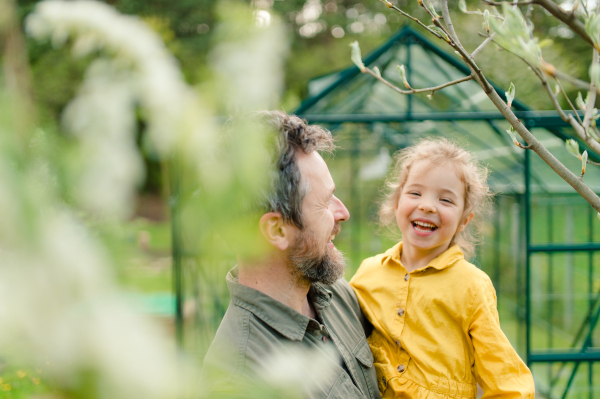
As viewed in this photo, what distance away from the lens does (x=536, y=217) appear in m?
8.13

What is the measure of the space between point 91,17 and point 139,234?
0.12m

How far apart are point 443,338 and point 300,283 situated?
1.72ft

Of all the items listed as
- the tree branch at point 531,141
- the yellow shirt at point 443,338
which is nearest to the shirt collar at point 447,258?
the yellow shirt at point 443,338

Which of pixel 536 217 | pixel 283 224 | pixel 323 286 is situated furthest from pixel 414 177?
pixel 536 217

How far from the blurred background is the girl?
41cm

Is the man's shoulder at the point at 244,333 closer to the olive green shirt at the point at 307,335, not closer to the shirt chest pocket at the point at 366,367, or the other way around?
the olive green shirt at the point at 307,335

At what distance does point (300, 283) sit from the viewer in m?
1.46

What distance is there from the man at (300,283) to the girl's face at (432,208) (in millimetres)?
296

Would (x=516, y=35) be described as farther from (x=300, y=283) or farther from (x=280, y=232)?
(x=300, y=283)

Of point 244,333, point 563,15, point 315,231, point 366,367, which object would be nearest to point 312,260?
point 315,231

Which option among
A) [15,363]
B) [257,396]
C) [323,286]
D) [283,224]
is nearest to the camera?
[15,363]

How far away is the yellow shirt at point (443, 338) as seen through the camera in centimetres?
143

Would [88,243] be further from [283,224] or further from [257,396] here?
[283,224]

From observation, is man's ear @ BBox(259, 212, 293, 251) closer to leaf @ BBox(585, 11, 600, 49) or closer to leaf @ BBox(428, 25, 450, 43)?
leaf @ BBox(428, 25, 450, 43)
